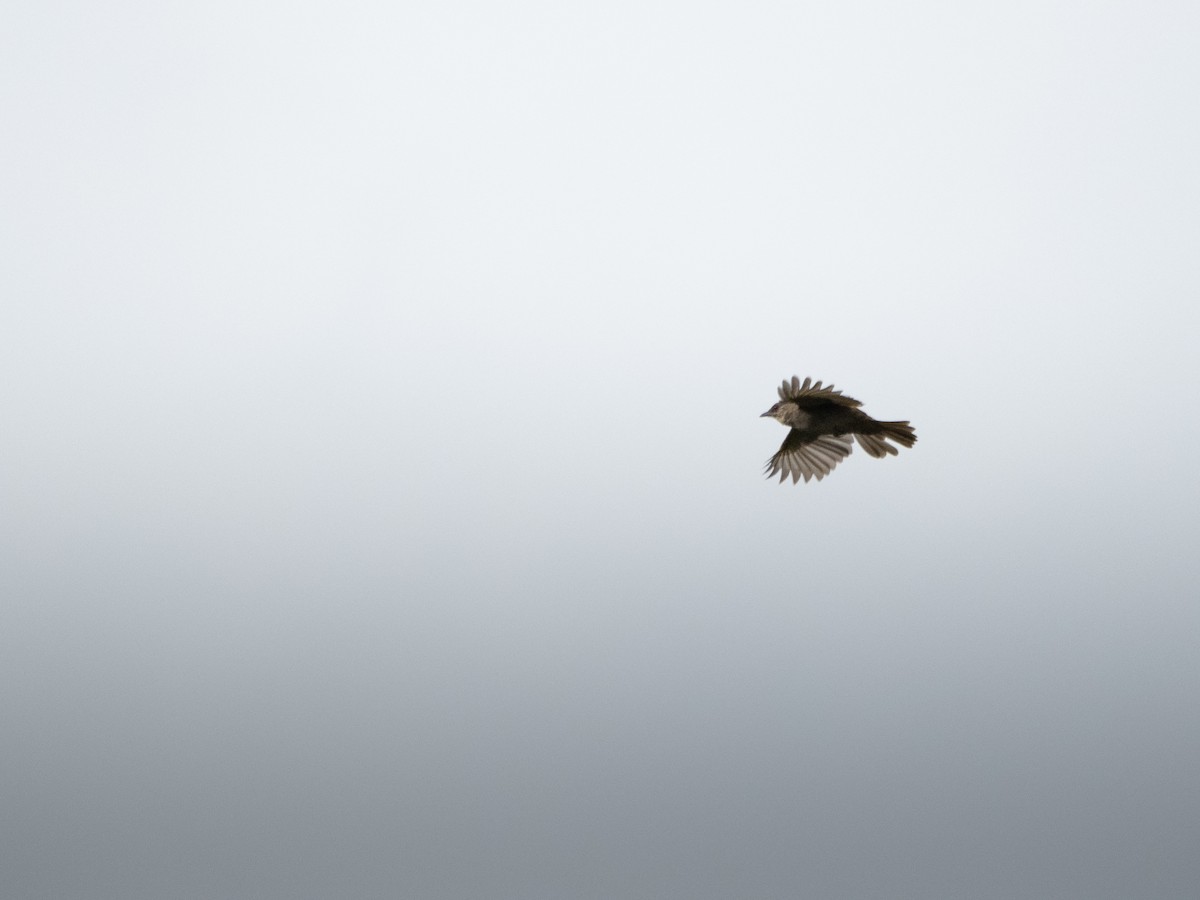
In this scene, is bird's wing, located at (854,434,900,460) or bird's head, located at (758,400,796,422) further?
bird's wing, located at (854,434,900,460)

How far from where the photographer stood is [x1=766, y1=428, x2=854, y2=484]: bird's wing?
1947 cm

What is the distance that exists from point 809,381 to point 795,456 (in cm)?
165

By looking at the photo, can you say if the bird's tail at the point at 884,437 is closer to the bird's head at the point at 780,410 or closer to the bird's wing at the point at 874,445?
the bird's wing at the point at 874,445

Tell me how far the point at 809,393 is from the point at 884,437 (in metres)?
1.40

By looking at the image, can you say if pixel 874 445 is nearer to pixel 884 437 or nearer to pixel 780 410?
pixel 884 437

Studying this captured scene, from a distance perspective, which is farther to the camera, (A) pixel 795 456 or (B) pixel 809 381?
(A) pixel 795 456

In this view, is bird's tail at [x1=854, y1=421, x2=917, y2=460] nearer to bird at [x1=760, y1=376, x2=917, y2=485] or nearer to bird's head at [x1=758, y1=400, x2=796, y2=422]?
bird at [x1=760, y1=376, x2=917, y2=485]

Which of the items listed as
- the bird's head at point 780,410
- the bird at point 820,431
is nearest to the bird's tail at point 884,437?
the bird at point 820,431

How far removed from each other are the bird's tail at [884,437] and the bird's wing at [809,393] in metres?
0.64

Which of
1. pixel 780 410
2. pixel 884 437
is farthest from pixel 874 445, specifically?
pixel 780 410

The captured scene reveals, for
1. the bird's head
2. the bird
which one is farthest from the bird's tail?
the bird's head

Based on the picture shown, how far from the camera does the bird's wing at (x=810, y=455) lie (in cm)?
1947

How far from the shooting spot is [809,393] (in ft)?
61.1

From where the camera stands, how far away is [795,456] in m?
19.8
